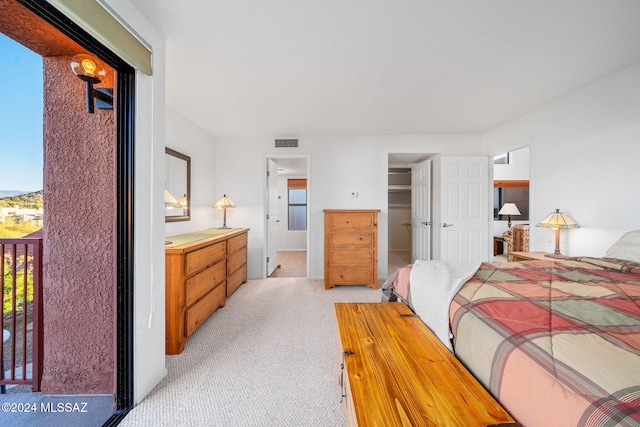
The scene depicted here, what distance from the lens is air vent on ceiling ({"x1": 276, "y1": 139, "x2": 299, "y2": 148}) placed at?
393cm

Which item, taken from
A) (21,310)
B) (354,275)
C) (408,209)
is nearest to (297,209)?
(408,209)

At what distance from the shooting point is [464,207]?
3.83 metres

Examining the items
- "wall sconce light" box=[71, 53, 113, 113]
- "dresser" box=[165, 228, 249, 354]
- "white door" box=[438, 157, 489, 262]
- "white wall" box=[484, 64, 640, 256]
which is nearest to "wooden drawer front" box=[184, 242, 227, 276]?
"dresser" box=[165, 228, 249, 354]

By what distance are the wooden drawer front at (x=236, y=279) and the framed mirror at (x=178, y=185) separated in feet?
3.04

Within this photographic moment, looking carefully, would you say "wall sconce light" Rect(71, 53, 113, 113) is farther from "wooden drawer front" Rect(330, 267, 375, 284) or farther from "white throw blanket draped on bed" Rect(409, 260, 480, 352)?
"wooden drawer front" Rect(330, 267, 375, 284)

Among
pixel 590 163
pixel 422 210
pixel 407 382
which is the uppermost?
pixel 590 163

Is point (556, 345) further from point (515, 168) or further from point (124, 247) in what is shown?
point (515, 168)

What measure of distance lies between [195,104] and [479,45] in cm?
277

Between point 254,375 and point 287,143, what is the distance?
3.15 m

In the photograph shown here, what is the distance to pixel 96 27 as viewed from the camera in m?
1.15

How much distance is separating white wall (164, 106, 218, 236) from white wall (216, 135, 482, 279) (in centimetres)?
32

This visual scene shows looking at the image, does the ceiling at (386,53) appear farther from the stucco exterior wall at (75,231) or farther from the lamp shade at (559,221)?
the lamp shade at (559,221)

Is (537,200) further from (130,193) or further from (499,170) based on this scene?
(130,193)

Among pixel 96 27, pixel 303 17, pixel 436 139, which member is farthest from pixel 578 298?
pixel 436 139
